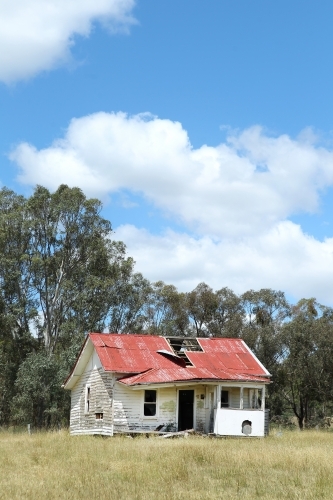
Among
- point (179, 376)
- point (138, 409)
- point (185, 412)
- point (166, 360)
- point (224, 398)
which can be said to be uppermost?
point (166, 360)

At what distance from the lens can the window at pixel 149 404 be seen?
3234cm

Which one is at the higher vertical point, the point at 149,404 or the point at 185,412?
the point at 149,404

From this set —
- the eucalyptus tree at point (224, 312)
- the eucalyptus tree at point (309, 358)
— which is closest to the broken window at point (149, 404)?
the eucalyptus tree at point (309, 358)

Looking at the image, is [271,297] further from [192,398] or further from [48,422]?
[192,398]

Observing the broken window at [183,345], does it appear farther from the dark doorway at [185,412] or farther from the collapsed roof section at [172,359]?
the dark doorway at [185,412]

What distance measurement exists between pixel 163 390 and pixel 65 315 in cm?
1965

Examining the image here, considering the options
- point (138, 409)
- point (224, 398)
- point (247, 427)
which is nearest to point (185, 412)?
point (138, 409)

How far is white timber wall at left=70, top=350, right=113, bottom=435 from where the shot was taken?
32906 millimetres

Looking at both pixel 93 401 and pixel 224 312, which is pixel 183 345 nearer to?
pixel 93 401

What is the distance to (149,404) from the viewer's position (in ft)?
106

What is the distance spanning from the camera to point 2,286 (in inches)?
1922

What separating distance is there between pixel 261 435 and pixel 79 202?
79.6ft

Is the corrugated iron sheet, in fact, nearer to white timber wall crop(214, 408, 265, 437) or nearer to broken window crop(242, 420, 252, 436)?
white timber wall crop(214, 408, 265, 437)

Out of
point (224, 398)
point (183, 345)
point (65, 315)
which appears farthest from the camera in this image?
point (65, 315)
